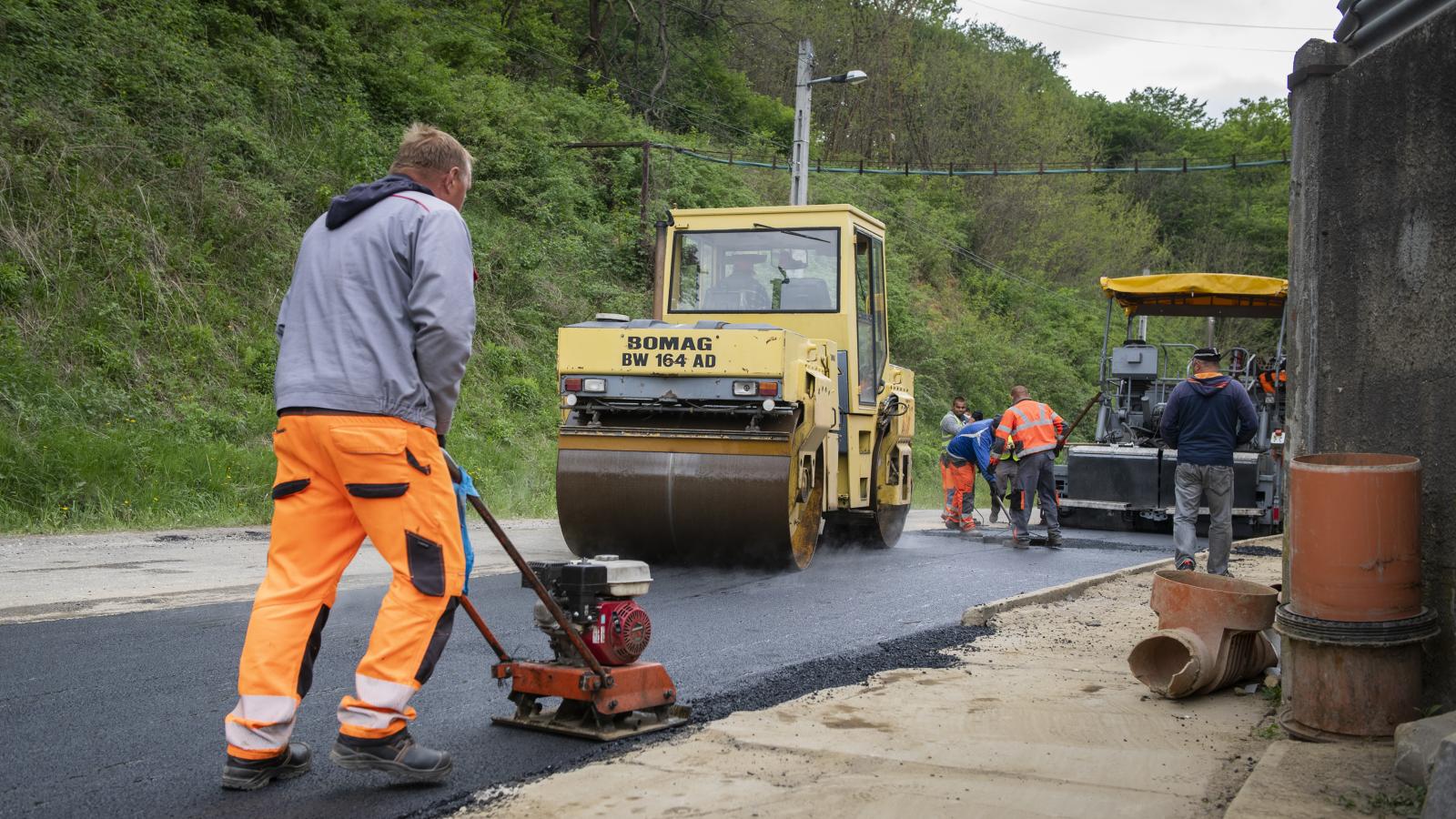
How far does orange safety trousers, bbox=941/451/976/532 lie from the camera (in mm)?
14328

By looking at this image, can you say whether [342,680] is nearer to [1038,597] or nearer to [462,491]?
[462,491]

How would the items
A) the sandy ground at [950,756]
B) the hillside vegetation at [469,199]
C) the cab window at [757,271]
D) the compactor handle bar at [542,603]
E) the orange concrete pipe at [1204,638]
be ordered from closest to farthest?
1. the sandy ground at [950,756]
2. the compactor handle bar at [542,603]
3. the orange concrete pipe at [1204,638]
4. the cab window at [757,271]
5. the hillside vegetation at [469,199]

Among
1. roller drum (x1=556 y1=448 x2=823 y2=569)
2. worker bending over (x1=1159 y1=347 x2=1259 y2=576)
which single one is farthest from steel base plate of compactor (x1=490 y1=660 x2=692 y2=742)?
worker bending over (x1=1159 y1=347 x2=1259 y2=576)

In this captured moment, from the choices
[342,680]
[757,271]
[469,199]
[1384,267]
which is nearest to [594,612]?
[342,680]

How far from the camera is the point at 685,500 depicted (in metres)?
8.42

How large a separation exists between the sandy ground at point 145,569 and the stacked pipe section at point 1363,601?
17.1ft

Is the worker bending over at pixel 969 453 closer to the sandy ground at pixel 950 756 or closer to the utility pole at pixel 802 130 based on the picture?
the utility pole at pixel 802 130

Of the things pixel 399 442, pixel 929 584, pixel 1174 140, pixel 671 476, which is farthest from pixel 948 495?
pixel 1174 140

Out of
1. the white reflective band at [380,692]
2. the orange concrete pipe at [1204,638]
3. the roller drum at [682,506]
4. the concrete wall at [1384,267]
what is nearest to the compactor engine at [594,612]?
the white reflective band at [380,692]

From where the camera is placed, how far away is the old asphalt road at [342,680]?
136 inches

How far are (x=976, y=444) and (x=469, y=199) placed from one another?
10369 mm

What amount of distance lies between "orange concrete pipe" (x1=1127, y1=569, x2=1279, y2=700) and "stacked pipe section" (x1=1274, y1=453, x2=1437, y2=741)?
0.74 m

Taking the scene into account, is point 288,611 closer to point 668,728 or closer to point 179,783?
point 179,783

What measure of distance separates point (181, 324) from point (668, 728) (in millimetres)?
11664
